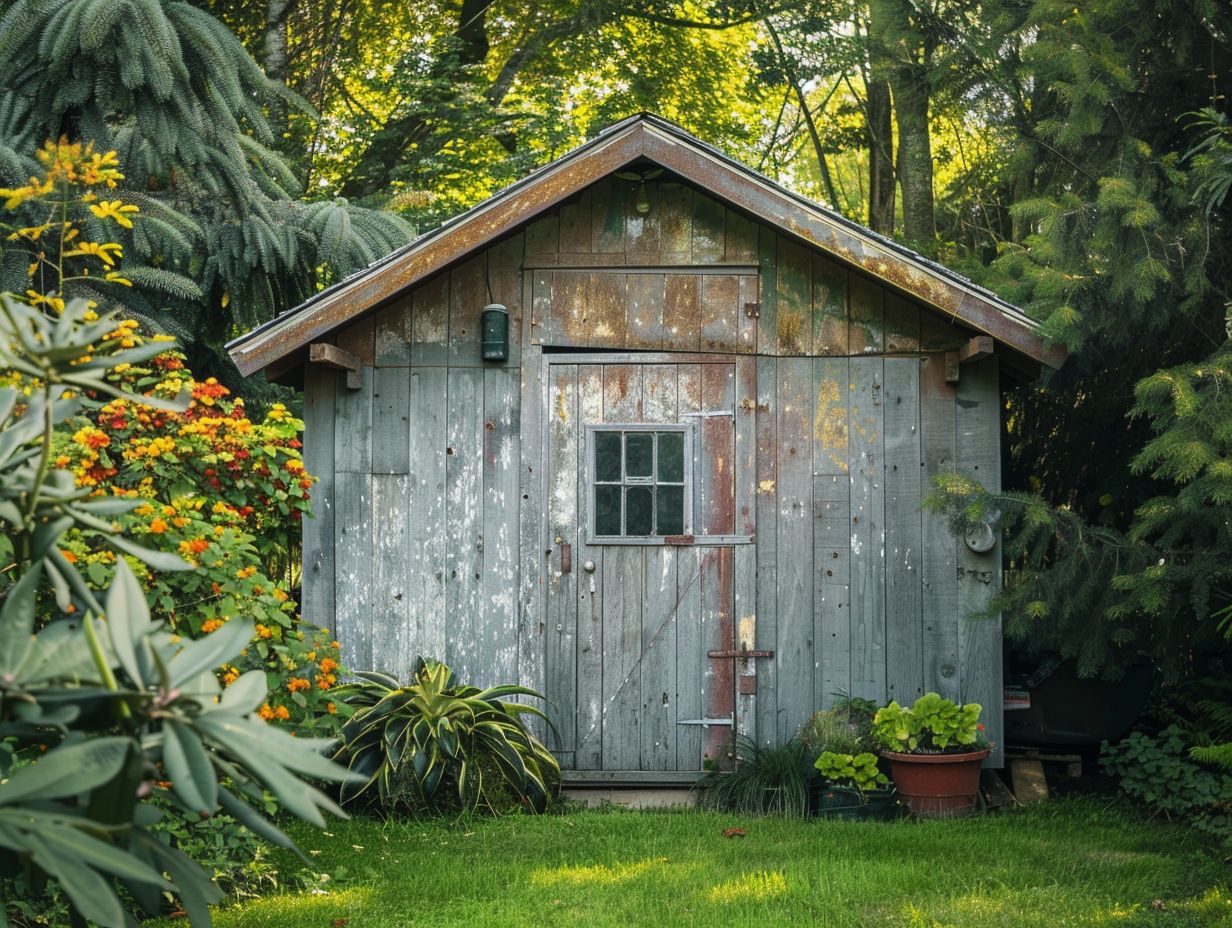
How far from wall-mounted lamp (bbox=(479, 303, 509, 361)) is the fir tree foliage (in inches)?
73.5

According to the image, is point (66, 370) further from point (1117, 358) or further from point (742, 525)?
point (1117, 358)

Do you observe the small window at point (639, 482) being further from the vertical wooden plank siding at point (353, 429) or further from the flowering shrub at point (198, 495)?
the flowering shrub at point (198, 495)

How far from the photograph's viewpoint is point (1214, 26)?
6824mm

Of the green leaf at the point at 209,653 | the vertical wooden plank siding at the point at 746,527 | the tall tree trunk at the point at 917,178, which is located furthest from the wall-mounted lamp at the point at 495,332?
Result: the tall tree trunk at the point at 917,178

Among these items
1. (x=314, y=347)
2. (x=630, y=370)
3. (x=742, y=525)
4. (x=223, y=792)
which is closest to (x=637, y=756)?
(x=742, y=525)

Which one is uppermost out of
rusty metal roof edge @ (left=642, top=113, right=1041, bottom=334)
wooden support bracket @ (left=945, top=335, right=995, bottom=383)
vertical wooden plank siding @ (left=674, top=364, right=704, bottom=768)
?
rusty metal roof edge @ (left=642, top=113, right=1041, bottom=334)

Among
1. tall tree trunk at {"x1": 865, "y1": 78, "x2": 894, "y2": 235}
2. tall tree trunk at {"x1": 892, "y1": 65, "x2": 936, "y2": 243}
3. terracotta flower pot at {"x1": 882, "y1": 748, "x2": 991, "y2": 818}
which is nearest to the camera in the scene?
terracotta flower pot at {"x1": 882, "y1": 748, "x2": 991, "y2": 818}

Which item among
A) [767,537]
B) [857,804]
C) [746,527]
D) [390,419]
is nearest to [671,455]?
[746,527]

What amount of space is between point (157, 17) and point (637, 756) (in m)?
5.22

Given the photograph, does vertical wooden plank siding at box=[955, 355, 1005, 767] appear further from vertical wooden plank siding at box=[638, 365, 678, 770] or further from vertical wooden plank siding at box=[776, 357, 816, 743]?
vertical wooden plank siding at box=[638, 365, 678, 770]

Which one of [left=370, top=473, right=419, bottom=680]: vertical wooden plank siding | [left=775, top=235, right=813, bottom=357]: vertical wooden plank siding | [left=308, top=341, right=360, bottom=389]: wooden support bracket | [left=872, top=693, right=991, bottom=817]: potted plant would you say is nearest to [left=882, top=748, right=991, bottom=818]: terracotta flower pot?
[left=872, top=693, right=991, bottom=817]: potted plant

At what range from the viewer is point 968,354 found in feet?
23.2

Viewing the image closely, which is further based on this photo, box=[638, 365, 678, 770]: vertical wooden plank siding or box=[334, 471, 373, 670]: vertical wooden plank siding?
box=[334, 471, 373, 670]: vertical wooden plank siding

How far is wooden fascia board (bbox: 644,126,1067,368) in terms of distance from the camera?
22.2 ft
